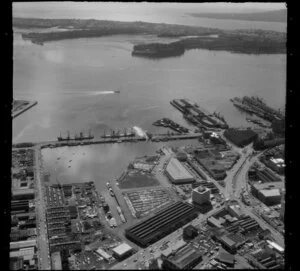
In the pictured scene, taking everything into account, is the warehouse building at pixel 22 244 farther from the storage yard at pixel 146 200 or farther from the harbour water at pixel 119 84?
the harbour water at pixel 119 84

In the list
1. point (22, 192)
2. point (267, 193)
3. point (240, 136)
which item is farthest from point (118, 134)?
point (267, 193)

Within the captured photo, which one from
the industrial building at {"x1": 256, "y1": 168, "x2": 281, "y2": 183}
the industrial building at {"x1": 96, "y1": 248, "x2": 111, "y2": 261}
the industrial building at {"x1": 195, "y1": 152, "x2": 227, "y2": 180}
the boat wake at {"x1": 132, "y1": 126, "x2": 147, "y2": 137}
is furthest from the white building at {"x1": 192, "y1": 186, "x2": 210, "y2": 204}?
the boat wake at {"x1": 132, "y1": 126, "x2": 147, "y2": 137}

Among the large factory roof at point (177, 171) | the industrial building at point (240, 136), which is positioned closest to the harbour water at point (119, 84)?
the industrial building at point (240, 136)

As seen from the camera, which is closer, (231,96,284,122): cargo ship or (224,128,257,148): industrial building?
(224,128,257,148): industrial building

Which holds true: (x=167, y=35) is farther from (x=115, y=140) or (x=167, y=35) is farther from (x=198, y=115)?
(x=115, y=140)

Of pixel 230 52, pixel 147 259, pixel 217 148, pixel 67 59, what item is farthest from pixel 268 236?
pixel 230 52

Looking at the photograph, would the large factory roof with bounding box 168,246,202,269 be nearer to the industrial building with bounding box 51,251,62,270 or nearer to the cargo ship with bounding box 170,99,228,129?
the industrial building with bounding box 51,251,62,270
